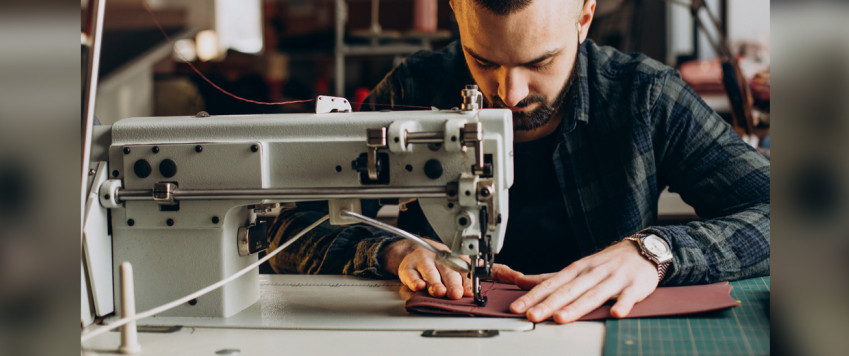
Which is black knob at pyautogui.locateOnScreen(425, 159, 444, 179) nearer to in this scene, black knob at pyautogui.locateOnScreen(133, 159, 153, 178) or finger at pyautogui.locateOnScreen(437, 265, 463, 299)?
finger at pyautogui.locateOnScreen(437, 265, 463, 299)

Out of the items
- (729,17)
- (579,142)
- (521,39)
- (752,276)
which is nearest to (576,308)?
(752,276)

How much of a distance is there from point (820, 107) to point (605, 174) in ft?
4.11

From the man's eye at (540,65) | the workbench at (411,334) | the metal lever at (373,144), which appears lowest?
the workbench at (411,334)

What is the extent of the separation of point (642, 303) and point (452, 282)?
1.08 feet

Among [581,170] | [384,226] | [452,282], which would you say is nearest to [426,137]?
[384,226]

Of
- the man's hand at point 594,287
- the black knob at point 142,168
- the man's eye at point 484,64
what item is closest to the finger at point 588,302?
the man's hand at point 594,287

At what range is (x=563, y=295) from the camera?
1.27 meters

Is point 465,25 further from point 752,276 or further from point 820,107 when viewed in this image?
point 820,107

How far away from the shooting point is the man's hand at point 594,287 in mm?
1240

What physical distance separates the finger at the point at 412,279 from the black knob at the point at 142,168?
505 mm

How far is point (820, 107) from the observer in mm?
670

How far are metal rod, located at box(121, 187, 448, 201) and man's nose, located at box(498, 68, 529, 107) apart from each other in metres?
0.48

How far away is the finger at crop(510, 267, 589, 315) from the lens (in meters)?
1.27

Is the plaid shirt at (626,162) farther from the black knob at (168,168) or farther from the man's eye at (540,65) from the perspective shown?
the black knob at (168,168)
